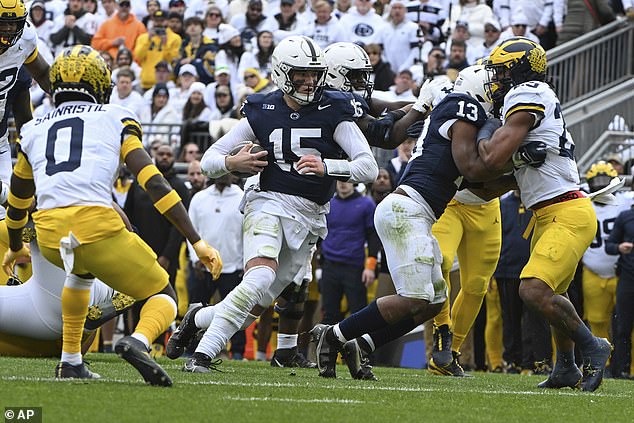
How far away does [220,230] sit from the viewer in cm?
1202

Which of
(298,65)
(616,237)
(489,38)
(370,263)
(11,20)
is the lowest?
(370,263)

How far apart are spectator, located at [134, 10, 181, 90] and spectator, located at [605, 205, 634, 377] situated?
8.47 meters

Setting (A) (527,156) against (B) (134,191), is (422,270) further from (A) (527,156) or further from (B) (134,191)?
(B) (134,191)

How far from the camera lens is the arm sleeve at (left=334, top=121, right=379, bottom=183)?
7.41 metres

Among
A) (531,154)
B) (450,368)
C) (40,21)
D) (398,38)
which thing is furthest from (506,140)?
(40,21)

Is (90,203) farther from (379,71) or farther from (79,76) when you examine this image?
(379,71)

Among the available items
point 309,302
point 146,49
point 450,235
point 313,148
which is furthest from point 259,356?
point 146,49

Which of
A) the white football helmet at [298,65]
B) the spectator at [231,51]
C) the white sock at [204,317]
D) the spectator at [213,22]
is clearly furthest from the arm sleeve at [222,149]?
the spectator at [213,22]

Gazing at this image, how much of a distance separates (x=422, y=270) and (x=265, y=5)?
11115mm

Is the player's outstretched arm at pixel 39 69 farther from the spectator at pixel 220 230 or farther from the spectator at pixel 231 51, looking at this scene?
the spectator at pixel 231 51

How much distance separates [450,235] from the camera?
8523 millimetres

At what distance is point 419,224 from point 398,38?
Result: 8.93m

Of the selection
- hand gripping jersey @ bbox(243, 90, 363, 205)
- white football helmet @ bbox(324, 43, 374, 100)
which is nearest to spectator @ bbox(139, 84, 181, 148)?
white football helmet @ bbox(324, 43, 374, 100)

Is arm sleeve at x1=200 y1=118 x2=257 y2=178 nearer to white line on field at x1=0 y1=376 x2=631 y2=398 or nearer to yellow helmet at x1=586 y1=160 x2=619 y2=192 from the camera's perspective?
white line on field at x1=0 y1=376 x2=631 y2=398
